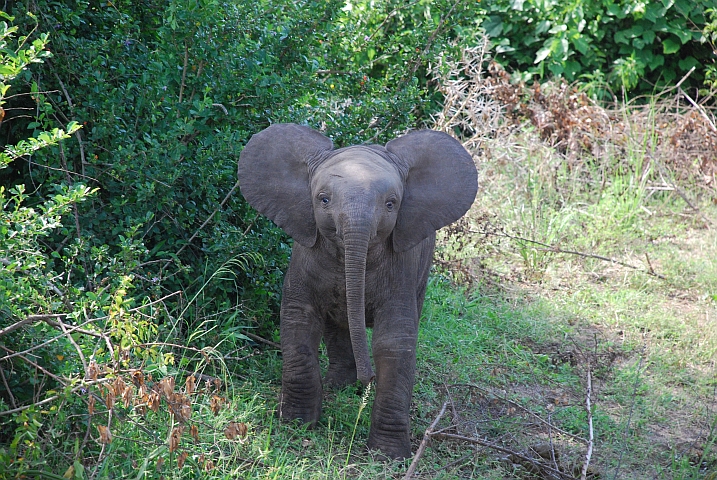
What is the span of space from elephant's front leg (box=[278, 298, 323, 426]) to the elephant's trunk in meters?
0.64

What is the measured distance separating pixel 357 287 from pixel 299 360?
32.9 inches

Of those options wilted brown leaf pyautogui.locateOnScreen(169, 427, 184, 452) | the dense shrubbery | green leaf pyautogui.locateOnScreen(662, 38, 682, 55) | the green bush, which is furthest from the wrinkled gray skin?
green leaf pyautogui.locateOnScreen(662, 38, 682, 55)

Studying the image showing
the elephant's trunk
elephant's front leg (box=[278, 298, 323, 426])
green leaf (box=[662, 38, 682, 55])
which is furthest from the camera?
green leaf (box=[662, 38, 682, 55])

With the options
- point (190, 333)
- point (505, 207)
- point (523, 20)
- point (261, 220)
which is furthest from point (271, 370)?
point (523, 20)

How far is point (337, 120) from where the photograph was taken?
6.46m

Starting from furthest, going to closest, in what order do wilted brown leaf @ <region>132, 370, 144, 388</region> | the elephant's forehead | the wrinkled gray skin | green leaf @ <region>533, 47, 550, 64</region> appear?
green leaf @ <region>533, 47, 550, 64</region> < the wrinkled gray skin < the elephant's forehead < wilted brown leaf @ <region>132, 370, 144, 388</region>

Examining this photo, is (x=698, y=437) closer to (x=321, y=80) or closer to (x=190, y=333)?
(x=190, y=333)

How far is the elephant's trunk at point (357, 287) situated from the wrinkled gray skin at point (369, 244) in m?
0.24

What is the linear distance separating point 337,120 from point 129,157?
1884 mm

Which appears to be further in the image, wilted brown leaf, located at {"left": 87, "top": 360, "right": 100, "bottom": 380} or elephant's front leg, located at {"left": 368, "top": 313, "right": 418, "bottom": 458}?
elephant's front leg, located at {"left": 368, "top": 313, "right": 418, "bottom": 458}

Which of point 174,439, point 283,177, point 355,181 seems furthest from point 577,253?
point 174,439

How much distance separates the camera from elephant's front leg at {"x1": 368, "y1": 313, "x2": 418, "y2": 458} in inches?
188

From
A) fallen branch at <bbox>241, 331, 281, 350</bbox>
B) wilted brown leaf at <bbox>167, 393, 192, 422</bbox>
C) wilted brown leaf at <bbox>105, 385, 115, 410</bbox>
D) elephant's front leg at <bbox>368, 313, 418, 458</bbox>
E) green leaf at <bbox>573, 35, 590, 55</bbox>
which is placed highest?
green leaf at <bbox>573, 35, 590, 55</bbox>

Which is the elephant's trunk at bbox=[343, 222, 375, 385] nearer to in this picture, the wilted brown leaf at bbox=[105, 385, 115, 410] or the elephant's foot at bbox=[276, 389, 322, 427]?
the elephant's foot at bbox=[276, 389, 322, 427]
